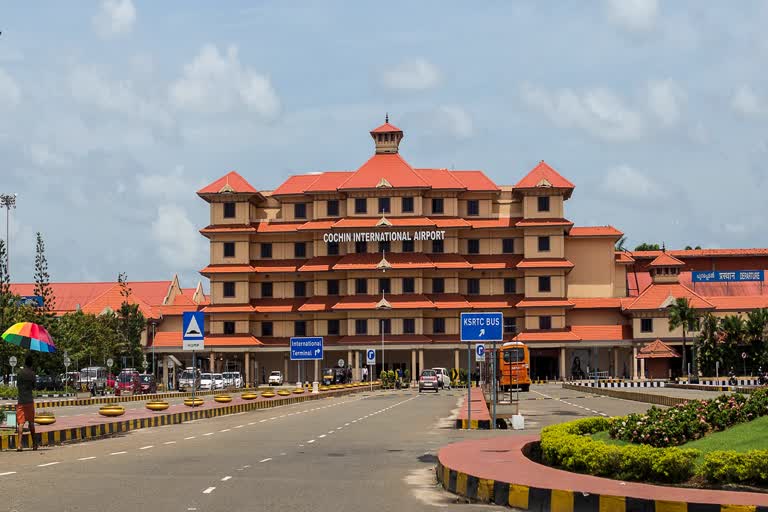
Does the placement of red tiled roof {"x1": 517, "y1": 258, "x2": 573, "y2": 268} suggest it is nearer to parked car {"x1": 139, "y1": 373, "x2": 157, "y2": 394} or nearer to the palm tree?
the palm tree

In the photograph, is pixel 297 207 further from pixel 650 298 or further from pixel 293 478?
pixel 293 478

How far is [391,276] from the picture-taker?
99562 mm

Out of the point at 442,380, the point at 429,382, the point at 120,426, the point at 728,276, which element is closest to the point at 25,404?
the point at 120,426

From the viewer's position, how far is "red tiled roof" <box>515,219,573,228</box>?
100000 mm

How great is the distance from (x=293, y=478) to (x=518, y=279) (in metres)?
86.6

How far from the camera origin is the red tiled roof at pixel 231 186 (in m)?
105

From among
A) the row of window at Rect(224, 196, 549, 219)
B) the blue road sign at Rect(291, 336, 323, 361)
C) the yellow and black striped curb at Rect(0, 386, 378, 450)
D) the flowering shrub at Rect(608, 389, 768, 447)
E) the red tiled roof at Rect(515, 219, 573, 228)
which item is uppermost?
the row of window at Rect(224, 196, 549, 219)

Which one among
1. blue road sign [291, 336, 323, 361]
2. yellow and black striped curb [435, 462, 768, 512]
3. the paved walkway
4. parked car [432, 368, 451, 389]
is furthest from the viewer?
parked car [432, 368, 451, 389]

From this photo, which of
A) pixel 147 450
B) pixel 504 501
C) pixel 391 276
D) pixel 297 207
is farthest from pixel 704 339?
pixel 504 501

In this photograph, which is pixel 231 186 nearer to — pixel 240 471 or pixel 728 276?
pixel 728 276

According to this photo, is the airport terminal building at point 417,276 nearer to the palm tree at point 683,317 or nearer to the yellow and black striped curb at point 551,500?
the palm tree at point 683,317

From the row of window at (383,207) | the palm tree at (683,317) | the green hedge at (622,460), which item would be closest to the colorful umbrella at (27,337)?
the green hedge at (622,460)

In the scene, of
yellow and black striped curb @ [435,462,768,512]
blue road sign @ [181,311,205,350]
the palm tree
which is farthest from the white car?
yellow and black striped curb @ [435,462,768,512]

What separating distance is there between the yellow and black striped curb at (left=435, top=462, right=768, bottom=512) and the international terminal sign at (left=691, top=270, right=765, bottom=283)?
92.0 metres
